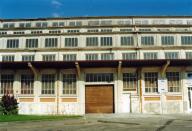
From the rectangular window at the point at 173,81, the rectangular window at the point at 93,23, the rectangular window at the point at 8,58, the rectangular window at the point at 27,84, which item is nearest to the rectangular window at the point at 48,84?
the rectangular window at the point at 27,84

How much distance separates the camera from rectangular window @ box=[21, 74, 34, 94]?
2692 cm

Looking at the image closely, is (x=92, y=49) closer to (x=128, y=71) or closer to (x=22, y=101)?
(x=128, y=71)

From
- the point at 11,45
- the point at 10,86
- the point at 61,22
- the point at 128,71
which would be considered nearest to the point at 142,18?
the point at 61,22

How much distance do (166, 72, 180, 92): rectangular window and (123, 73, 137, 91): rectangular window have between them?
2.84 m

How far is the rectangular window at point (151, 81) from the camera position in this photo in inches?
1036

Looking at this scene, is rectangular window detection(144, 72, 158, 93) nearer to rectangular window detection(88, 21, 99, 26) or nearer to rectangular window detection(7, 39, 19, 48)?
rectangular window detection(7, 39, 19, 48)

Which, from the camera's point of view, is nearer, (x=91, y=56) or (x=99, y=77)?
(x=99, y=77)

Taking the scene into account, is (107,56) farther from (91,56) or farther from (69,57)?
(69,57)

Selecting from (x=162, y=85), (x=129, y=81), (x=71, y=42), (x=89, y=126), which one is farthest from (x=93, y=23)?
(x=89, y=126)

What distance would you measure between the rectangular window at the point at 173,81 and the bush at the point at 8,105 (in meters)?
12.9

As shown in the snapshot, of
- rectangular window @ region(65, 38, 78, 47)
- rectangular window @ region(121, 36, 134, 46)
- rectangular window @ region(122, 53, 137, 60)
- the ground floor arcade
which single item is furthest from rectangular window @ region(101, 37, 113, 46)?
the ground floor arcade

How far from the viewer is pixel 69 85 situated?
A: 26828 millimetres

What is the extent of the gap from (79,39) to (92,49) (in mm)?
1966

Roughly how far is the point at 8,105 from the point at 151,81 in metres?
11.9
